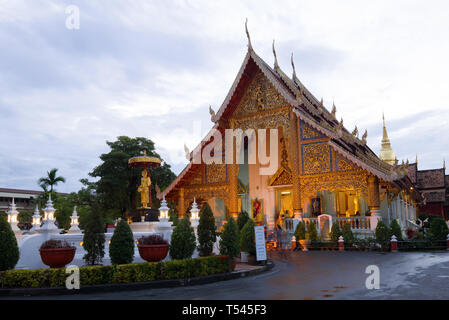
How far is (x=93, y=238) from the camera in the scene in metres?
9.80

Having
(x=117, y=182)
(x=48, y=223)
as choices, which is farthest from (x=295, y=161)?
(x=117, y=182)

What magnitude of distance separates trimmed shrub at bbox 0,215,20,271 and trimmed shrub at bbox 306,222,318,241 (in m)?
13.9

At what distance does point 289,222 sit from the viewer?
2294 centimetres

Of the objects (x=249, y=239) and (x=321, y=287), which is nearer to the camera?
(x=321, y=287)

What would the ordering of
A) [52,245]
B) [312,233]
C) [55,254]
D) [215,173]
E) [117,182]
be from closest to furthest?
[55,254] < [52,245] < [312,233] < [215,173] < [117,182]

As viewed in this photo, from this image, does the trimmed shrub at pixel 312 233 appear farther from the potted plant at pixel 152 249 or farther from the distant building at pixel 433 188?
the distant building at pixel 433 188

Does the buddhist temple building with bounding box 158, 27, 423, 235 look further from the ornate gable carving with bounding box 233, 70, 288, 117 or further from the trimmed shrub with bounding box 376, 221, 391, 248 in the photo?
the trimmed shrub with bounding box 376, 221, 391, 248

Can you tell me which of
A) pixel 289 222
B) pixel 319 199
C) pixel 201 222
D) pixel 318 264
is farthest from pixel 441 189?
pixel 201 222

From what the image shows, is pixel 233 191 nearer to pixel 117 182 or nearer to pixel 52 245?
pixel 52 245

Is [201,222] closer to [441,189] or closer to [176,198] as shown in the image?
[176,198]

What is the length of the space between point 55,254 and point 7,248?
983 mm

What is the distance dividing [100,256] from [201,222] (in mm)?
2993

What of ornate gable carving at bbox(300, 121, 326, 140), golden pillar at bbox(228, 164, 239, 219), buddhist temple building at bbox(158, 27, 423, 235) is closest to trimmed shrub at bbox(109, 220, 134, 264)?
buddhist temple building at bbox(158, 27, 423, 235)
